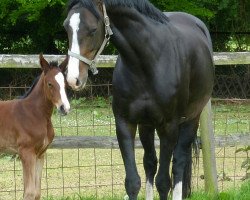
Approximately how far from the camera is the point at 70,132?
9.43 m

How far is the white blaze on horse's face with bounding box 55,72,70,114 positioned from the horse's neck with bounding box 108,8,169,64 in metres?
0.60

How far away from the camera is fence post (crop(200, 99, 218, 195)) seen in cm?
594

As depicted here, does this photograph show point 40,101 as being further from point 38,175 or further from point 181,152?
point 181,152

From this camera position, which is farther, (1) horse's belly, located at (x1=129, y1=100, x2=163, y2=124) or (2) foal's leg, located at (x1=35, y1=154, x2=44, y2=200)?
(2) foal's leg, located at (x1=35, y1=154, x2=44, y2=200)

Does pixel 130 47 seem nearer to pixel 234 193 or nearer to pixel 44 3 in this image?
pixel 234 193

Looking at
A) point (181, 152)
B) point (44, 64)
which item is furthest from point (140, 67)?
point (181, 152)

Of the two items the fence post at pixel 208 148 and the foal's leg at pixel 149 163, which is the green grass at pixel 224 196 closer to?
the fence post at pixel 208 148

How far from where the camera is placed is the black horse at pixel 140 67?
12.7 ft

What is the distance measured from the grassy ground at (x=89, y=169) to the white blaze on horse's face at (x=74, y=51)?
221 cm

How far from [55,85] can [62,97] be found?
130mm

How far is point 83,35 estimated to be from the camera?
3836mm

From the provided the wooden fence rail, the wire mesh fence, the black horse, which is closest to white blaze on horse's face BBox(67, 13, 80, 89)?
the black horse

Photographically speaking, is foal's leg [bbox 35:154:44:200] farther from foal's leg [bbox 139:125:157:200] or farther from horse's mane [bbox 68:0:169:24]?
horse's mane [bbox 68:0:169:24]

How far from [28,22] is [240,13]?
5359mm
